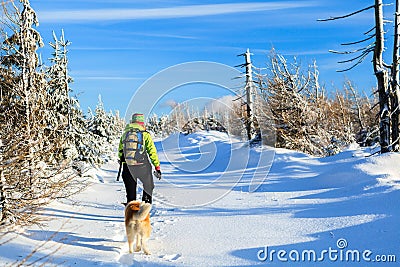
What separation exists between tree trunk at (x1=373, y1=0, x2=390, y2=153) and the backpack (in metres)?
8.57

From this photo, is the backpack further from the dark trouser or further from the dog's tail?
the dog's tail

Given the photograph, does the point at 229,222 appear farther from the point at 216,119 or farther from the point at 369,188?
the point at 216,119

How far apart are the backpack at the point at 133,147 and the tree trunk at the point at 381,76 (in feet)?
28.1

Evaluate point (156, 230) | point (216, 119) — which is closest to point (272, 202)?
point (156, 230)

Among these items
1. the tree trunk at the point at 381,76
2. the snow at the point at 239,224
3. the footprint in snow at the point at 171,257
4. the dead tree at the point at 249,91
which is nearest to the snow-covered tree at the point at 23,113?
the snow at the point at 239,224

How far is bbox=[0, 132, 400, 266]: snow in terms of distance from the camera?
5109 mm

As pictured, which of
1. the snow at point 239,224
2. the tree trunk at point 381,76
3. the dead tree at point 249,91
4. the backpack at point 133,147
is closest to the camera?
the snow at point 239,224

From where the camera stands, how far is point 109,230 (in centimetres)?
680

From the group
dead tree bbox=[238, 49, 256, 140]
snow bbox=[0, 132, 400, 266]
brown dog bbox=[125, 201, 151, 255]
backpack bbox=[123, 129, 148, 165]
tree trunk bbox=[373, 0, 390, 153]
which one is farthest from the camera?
dead tree bbox=[238, 49, 256, 140]

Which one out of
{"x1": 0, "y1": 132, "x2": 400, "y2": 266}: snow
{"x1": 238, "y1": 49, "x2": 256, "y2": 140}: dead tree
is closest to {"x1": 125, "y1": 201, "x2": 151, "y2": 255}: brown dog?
{"x1": 0, "y1": 132, "x2": 400, "y2": 266}: snow

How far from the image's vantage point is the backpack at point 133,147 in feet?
21.0

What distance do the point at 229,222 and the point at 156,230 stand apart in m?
1.40

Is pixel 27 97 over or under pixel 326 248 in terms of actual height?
over

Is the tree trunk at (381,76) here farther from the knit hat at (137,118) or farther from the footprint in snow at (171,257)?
the footprint in snow at (171,257)
